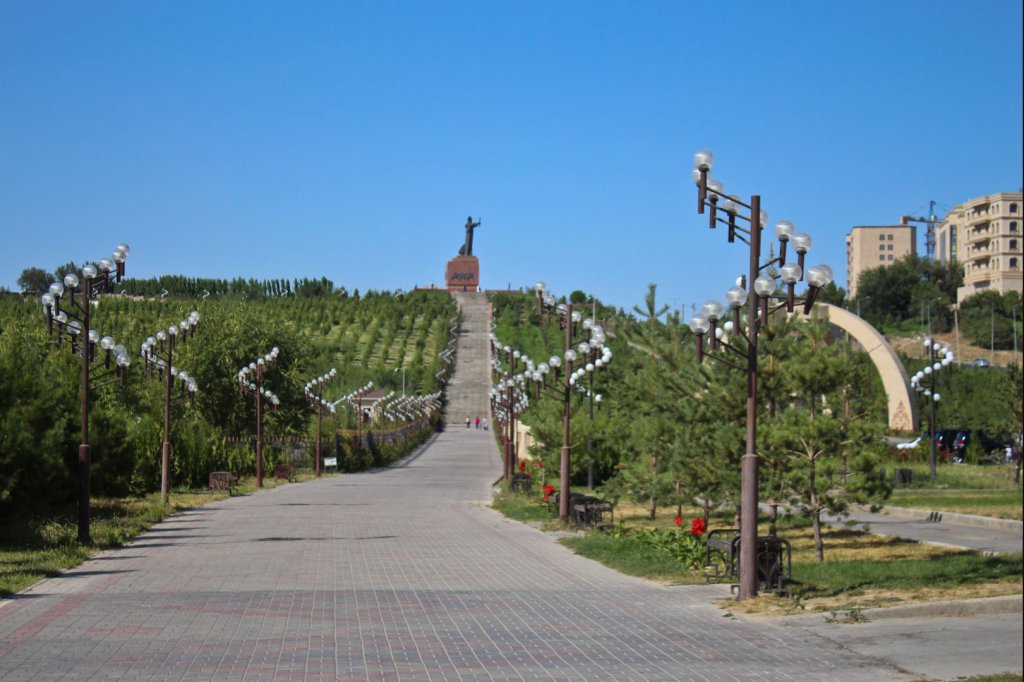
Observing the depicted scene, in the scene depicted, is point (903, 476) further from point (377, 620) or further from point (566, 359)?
point (377, 620)

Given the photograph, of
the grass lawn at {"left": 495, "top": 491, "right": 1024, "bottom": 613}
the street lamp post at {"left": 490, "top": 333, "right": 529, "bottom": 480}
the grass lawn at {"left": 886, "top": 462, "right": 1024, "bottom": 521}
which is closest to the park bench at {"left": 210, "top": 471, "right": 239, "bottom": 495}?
the street lamp post at {"left": 490, "top": 333, "right": 529, "bottom": 480}

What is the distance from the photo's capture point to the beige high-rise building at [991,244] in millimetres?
99562

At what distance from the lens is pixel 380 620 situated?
11141 mm

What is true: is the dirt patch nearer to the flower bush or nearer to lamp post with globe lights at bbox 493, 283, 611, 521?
the flower bush

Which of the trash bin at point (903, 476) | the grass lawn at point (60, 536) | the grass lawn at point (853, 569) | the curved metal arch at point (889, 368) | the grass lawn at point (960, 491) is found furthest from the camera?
the curved metal arch at point (889, 368)

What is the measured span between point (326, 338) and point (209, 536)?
96316mm

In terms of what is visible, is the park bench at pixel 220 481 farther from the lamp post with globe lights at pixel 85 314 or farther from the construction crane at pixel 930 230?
the construction crane at pixel 930 230

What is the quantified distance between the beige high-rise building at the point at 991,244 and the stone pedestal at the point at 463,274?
53.6 metres

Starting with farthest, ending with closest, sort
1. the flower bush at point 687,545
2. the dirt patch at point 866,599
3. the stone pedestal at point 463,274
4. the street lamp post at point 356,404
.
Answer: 1. the stone pedestal at point 463,274
2. the street lamp post at point 356,404
3. the flower bush at point 687,545
4. the dirt patch at point 866,599

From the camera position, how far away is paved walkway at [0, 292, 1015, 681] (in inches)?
349

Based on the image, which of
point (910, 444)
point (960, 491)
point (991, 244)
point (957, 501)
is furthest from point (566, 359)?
point (991, 244)

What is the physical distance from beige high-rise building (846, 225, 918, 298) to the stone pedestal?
46219 mm

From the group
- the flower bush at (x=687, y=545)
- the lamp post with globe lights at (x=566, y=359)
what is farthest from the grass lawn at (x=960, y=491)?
the lamp post with globe lights at (x=566, y=359)

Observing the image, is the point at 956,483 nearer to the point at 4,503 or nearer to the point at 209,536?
the point at 209,536
